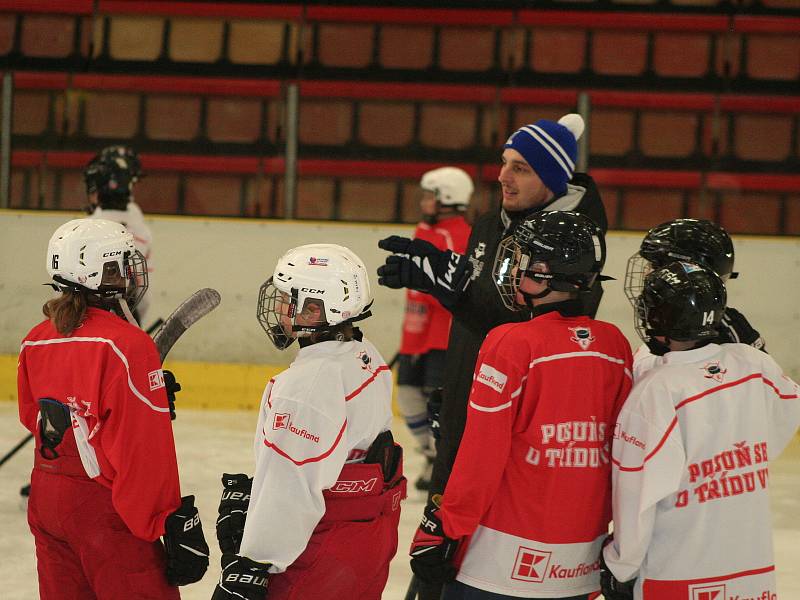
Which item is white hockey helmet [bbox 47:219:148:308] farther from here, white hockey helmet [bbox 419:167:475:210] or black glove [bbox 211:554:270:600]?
white hockey helmet [bbox 419:167:475:210]

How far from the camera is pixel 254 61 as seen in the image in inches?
302

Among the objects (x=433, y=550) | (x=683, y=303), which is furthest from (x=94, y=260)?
(x=683, y=303)

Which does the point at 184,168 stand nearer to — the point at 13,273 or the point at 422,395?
the point at 13,273

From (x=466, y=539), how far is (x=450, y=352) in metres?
0.63

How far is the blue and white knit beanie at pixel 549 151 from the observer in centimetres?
256

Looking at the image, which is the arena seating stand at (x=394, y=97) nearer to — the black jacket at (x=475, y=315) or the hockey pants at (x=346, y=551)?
the black jacket at (x=475, y=315)

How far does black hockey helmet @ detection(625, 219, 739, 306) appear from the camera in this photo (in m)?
2.48

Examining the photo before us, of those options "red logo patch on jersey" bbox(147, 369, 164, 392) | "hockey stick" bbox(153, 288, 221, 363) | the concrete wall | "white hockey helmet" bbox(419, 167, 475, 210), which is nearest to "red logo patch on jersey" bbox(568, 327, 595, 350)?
"red logo patch on jersey" bbox(147, 369, 164, 392)

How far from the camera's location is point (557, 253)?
211cm

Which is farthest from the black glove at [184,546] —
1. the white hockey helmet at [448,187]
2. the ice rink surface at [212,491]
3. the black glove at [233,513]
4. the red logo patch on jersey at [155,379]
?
the white hockey helmet at [448,187]

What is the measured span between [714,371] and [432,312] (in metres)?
2.77

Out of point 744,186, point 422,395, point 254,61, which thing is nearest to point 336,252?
point 422,395

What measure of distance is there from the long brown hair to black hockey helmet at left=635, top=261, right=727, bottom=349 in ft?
3.52

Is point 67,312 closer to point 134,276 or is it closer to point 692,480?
point 134,276
